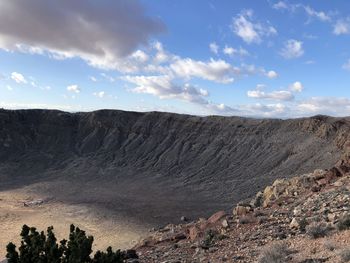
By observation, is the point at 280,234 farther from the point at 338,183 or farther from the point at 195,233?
the point at 338,183

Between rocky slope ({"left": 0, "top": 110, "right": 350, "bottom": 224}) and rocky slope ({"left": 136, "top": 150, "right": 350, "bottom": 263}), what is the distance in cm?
1986

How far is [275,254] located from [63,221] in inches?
1225

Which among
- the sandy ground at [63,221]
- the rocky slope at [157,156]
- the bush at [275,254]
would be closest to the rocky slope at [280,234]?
the bush at [275,254]

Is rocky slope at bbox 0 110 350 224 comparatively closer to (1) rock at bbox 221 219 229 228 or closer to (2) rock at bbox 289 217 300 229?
(1) rock at bbox 221 219 229 228

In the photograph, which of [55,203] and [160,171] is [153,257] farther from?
[160,171]

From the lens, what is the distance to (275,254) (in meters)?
11.3

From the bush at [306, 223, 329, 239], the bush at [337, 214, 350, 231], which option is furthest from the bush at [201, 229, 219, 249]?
the bush at [337, 214, 350, 231]

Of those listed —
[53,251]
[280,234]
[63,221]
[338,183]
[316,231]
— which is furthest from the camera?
[63,221]

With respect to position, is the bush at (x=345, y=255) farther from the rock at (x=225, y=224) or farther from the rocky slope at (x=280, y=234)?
the rock at (x=225, y=224)

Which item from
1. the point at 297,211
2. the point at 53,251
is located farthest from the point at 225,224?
the point at 53,251

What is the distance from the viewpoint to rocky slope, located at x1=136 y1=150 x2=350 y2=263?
11.6 metres

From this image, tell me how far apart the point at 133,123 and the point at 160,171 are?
1815 cm

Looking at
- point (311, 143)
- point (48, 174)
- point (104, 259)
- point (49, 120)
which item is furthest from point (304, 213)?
point (49, 120)

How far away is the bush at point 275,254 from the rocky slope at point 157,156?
26669mm
